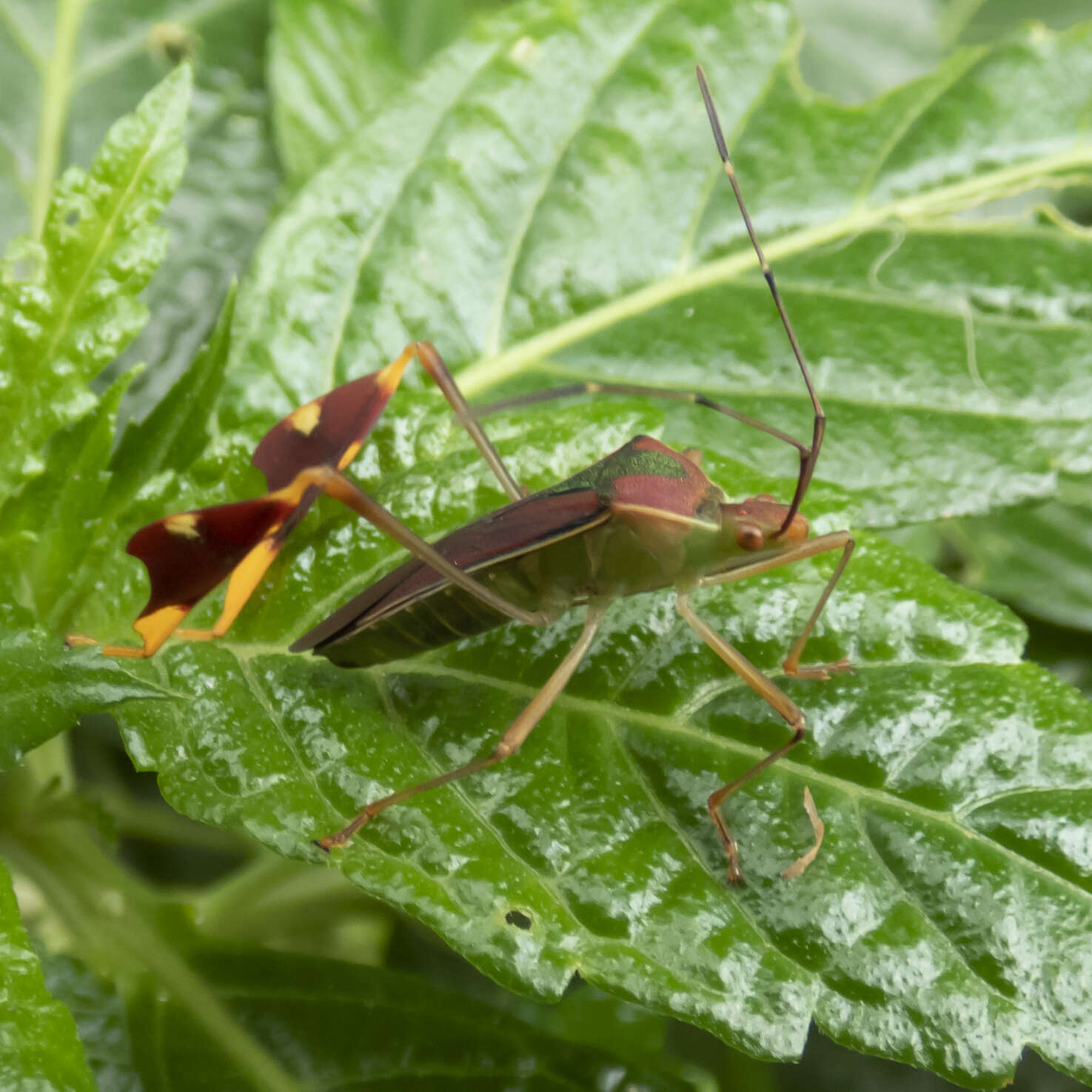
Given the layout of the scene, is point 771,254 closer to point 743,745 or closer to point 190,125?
point 743,745

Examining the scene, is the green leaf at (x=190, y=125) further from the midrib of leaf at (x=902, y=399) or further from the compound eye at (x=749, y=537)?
the compound eye at (x=749, y=537)

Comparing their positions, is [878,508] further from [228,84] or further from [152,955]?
[228,84]

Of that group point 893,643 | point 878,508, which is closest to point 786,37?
point 878,508

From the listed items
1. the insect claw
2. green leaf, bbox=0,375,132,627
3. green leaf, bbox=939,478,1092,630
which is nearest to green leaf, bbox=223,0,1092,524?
green leaf, bbox=0,375,132,627

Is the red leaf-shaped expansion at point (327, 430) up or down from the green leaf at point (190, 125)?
down

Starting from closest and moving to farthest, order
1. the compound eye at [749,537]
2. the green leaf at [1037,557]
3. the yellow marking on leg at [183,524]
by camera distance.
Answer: the yellow marking on leg at [183,524] < the compound eye at [749,537] < the green leaf at [1037,557]

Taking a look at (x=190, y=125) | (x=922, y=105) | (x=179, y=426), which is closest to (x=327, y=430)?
(x=179, y=426)

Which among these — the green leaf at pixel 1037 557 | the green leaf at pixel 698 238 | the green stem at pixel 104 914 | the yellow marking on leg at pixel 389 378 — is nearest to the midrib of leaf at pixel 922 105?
the green leaf at pixel 698 238
